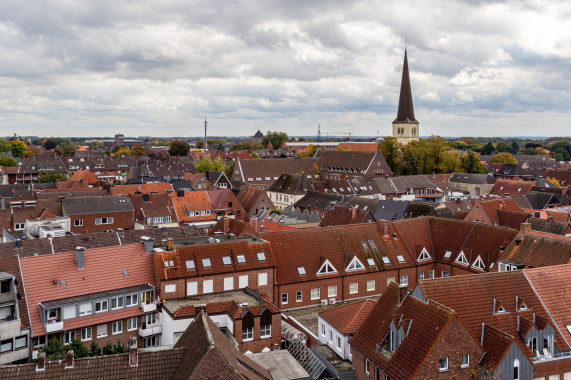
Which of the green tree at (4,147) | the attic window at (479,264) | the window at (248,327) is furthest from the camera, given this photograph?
the green tree at (4,147)

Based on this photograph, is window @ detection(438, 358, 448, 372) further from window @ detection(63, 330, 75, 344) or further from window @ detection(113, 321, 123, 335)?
window @ detection(63, 330, 75, 344)

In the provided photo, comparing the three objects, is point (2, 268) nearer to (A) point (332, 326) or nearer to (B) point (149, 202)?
(A) point (332, 326)

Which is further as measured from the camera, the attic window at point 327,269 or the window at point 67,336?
the attic window at point 327,269

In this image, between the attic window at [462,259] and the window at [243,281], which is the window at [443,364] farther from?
the attic window at [462,259]

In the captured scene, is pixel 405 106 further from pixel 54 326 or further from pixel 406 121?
pixel 54 326

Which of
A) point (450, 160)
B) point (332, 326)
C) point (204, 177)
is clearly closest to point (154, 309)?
point (332, 326)

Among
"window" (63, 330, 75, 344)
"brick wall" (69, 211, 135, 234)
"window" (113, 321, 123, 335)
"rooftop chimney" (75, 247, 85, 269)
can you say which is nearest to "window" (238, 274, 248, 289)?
"window" (113, 321, 123, 335)

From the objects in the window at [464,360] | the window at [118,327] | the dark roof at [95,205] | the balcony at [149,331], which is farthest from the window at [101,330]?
the dark roof at [95,205]

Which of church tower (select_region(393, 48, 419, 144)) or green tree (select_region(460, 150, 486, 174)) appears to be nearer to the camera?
green tree (select_region(460, 150, 486, 174))
